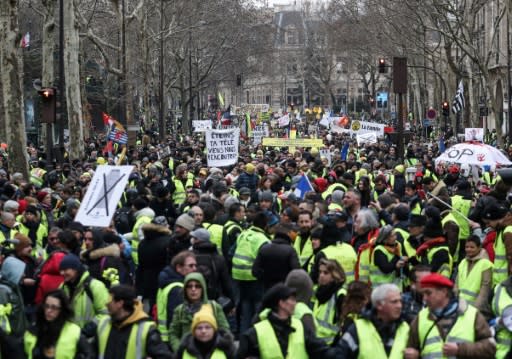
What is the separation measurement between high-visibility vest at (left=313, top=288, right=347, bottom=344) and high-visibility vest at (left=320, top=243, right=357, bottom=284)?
1.46m

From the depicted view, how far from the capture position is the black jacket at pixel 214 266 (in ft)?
32.5

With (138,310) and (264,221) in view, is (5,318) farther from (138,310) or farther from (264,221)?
(264,221)

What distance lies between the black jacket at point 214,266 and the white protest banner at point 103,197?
1.47 metres

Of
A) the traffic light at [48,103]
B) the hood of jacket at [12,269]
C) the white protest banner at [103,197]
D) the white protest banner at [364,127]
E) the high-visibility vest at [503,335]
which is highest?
the traffic light at [48,103]

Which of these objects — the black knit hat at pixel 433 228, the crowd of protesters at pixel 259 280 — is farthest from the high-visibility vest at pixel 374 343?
the black knit hat at pixel 433 228

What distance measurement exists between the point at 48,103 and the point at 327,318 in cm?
1719

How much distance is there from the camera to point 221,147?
22.9 meters

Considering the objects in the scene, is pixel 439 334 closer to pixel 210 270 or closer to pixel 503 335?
pixel 503 335

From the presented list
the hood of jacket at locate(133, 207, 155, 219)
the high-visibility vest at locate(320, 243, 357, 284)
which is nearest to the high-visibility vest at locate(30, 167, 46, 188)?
the hood of jacket at locate(133, 207, 155, 219)

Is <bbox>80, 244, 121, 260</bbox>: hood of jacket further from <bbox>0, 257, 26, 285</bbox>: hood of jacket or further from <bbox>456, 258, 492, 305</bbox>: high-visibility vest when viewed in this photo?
<bbox>456, 258, 492, 305</bbox>: high-visibility vest

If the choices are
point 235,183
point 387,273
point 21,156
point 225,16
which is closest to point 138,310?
point 387,273

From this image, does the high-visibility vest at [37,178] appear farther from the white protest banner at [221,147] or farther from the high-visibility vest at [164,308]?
the high-visibility vest at [164,308]

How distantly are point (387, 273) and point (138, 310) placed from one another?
3.15 meters

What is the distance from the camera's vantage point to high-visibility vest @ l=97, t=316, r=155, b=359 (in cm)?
740
